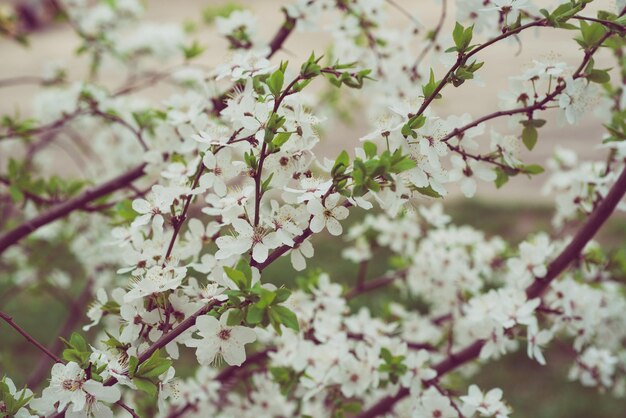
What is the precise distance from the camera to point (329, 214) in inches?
46.1

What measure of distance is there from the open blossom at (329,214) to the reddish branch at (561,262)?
2.45 feet

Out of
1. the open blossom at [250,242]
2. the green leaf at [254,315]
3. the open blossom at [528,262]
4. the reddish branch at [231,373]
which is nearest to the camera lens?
the green leaf at [254,315]

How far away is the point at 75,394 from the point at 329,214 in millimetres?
517

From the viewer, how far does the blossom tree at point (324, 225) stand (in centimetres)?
115

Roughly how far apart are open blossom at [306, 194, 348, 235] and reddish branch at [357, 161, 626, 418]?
748 mm

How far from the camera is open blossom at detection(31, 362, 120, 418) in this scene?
3.60 feet

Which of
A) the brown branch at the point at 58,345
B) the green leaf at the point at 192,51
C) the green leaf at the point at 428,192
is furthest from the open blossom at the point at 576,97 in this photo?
the brown branch at the point at 58,345

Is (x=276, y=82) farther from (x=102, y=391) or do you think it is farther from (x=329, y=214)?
(x=102, y=391)

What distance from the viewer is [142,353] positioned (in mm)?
1185

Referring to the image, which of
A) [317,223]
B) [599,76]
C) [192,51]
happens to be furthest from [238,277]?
[192,51]

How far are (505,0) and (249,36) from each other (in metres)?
0.92

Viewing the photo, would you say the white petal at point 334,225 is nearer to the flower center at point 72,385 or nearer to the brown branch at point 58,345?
the flower center at point 72,385

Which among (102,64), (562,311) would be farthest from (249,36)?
(102,64)

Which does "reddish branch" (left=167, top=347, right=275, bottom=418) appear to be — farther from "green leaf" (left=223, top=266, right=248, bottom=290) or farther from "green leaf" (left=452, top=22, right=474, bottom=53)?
"green leaf" (left=452, top=22, right=474, bottom=53)
